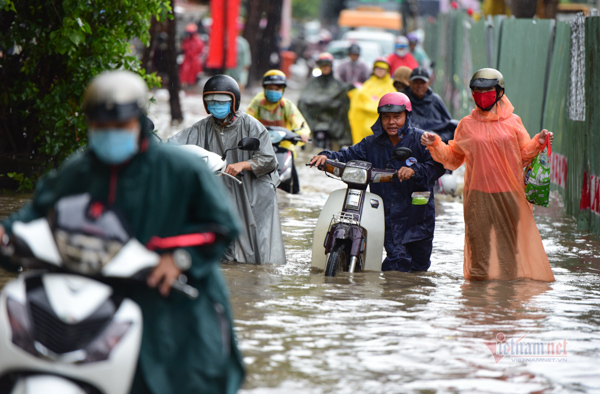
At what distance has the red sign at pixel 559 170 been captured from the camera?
12.2 m

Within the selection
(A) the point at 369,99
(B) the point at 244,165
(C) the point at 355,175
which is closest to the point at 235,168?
(B) the point at 244,165

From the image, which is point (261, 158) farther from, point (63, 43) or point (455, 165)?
point (63, 43)

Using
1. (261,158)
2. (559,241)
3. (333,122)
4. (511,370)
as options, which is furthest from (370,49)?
(511,370)

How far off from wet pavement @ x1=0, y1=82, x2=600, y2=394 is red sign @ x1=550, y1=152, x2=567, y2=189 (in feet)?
10.6

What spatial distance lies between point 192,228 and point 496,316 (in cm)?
340

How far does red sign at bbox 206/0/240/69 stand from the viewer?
968 inches

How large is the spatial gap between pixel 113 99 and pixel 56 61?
7.91 metres

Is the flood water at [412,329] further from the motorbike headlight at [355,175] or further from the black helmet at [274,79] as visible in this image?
the black helmet at [274,79]

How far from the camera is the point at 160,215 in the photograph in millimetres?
3625

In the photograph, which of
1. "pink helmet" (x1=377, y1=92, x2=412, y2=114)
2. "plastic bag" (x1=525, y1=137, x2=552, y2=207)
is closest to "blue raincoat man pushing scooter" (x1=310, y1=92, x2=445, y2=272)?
"pink helmet" (x1=377, y1=92, x2=412, y2=114)

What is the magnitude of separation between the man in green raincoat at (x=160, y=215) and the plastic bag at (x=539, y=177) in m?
4.42

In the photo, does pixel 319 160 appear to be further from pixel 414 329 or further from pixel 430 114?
pixel 430 114

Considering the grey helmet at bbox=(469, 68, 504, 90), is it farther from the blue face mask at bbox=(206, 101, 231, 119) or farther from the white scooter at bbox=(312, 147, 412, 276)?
the blue face mask at bbox=(206, 101, 231, 119)

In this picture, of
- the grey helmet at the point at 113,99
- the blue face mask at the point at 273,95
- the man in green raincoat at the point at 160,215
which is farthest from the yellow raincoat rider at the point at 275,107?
the grey helmet at the point at 113,99
